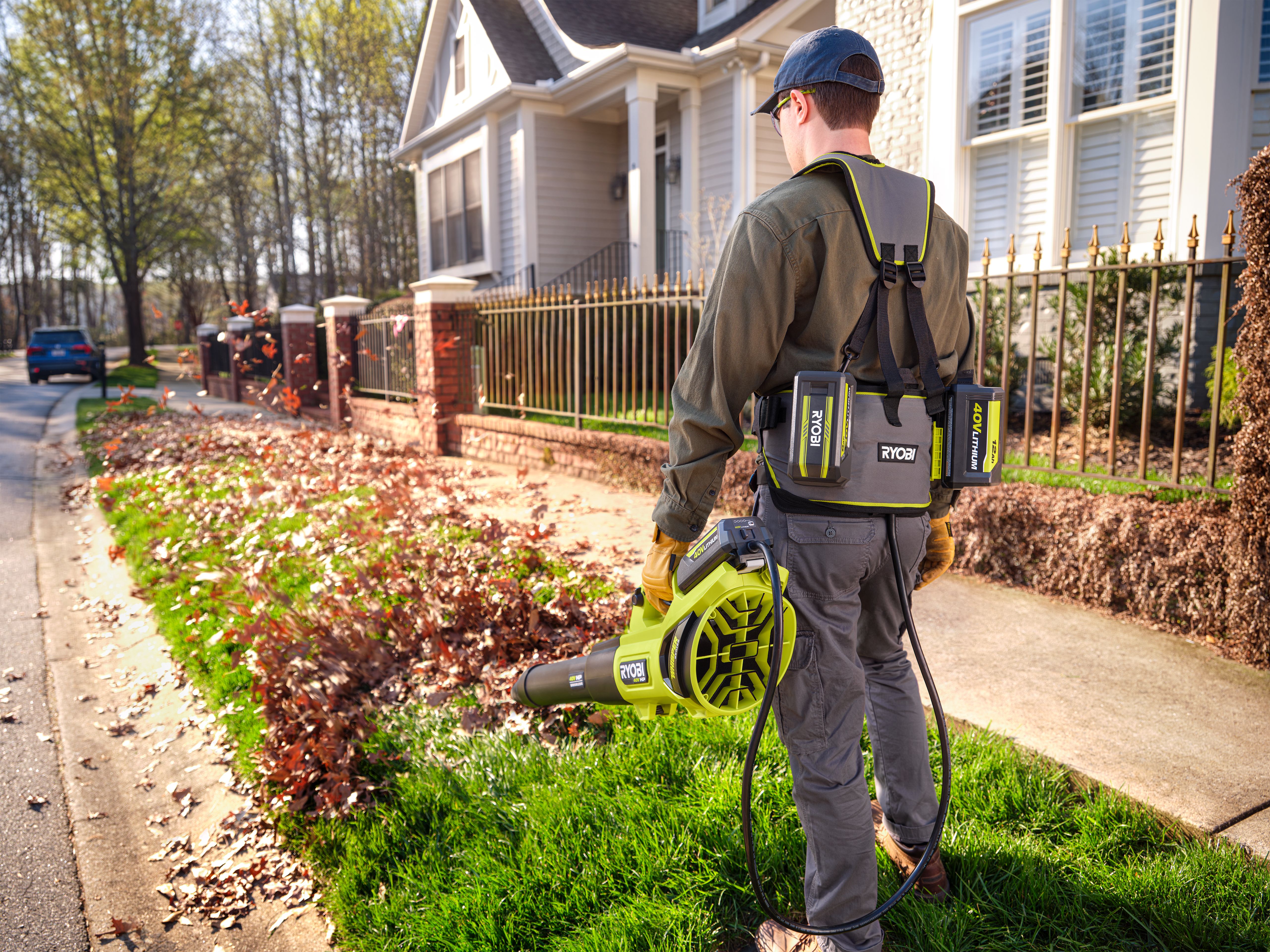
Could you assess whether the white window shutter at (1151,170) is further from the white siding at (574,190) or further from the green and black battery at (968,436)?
the white siding at (574,190)

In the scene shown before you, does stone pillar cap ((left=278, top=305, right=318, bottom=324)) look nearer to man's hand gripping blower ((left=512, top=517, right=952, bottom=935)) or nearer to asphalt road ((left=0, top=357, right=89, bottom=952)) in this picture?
asphalt road ((left=0, top=357, right=89, bottom=952))

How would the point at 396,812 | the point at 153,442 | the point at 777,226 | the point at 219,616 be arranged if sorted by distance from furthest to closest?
the point at 153,442, the point at 219,616, the point at 396,812, the point at 777,226

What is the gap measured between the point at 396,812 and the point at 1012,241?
13.7ft

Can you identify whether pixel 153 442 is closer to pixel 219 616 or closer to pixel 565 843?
pixel 219 616

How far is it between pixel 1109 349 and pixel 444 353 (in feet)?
21.9

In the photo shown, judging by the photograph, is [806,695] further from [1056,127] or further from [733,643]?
[1056,127]

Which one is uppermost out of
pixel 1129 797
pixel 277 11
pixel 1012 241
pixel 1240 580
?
pixel 277 11

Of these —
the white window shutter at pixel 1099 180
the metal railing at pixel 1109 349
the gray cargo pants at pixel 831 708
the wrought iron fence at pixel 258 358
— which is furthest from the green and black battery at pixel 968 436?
the wrought iron fence at pixel 258 358

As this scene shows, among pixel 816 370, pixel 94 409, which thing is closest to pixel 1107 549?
pixel 816 370

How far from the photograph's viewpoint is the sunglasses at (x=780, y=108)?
6.63 feet

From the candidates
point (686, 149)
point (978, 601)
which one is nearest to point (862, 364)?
point (978, 601)

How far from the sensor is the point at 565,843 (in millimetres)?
2664

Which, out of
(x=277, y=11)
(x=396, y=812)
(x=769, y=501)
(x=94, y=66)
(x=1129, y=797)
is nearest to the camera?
(x=769, y=501)

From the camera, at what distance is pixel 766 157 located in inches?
531
